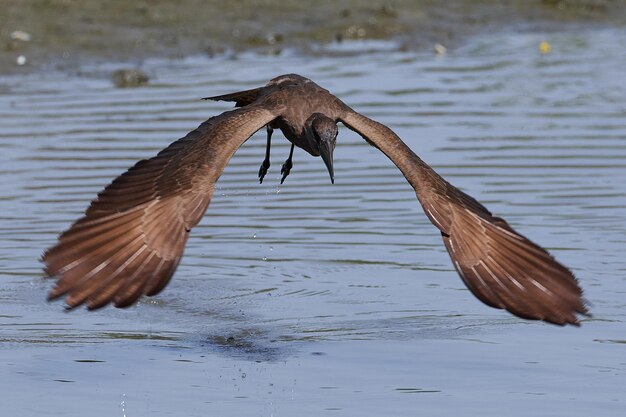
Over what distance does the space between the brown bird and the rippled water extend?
71 cm

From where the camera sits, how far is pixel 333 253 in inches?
416

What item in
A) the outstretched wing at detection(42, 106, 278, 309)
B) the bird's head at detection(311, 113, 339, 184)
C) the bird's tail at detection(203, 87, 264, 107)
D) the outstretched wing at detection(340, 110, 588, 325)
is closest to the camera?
the outstretched wing at detection(42, 106, 278, 309)

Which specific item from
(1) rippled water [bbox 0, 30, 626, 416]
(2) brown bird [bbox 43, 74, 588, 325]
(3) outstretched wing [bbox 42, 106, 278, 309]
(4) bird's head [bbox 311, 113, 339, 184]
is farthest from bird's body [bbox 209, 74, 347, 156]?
(1) rippled water [bbox 0, 30, 626, 416]

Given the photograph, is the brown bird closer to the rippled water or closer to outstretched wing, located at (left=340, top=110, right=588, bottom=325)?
outstretched wing, located at (left=340, top=110, right=588, bottom=325)

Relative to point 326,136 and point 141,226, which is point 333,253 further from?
point 141,226

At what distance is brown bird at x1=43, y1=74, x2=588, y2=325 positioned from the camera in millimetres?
6891

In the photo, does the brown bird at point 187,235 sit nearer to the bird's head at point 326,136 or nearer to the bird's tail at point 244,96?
the bird's head at point 326,136

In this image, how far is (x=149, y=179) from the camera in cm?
771

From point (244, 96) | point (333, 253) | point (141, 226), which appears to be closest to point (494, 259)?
point (141, 226)

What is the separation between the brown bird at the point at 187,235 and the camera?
22.6ft

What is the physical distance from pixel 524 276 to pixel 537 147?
230 inches

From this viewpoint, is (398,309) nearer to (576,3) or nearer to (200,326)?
(200,326)

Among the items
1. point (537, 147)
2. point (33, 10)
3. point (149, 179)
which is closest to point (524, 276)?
point (149, 179)

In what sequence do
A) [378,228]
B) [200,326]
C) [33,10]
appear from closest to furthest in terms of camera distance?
[200,326], [378,228], [33,10]
